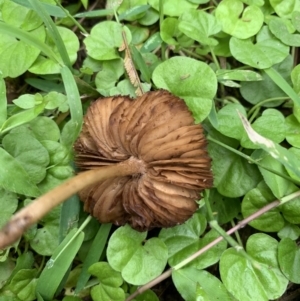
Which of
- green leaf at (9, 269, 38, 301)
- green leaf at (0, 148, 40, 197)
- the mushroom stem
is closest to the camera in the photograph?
the mushroom stem

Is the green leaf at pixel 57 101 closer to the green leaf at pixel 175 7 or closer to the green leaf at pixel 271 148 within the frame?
the green leaf at pixel 175 7

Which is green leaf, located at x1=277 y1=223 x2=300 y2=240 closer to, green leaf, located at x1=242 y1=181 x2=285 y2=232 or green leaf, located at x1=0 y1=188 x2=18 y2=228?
green leaf, located at x1=242 y1=181 x2=285 y2=232

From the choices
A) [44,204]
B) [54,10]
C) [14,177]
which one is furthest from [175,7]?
[44,204]

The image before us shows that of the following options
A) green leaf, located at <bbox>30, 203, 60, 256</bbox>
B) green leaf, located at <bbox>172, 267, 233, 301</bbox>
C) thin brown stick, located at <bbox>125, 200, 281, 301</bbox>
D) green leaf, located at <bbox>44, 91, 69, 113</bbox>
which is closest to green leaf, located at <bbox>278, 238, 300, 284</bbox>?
thin brown stick, located at <bbox>125, 200, 281, 301</bbox>

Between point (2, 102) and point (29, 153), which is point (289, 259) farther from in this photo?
point (2, 102)

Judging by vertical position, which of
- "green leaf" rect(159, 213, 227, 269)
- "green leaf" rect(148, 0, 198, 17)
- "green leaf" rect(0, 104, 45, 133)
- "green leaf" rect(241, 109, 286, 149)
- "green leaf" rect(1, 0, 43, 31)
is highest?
"green leaf" rect(1, 0, 43, 31)

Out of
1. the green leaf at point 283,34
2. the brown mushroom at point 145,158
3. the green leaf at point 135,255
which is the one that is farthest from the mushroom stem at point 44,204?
the green leaf at point 283,34

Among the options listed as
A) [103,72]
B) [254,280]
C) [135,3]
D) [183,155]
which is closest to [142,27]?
[135,3]
